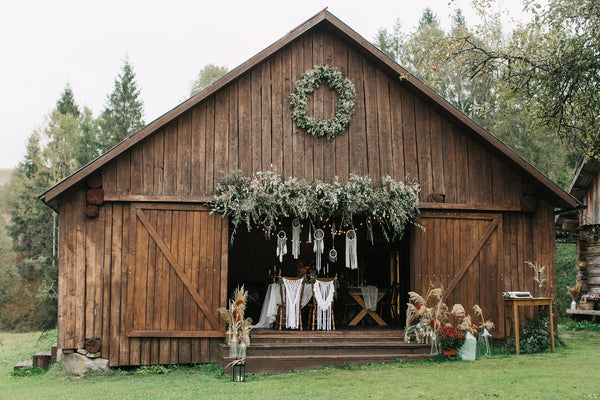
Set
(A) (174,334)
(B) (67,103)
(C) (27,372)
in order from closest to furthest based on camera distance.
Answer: (A) (174,334) → (C) (27,372) → (B) (67,103)

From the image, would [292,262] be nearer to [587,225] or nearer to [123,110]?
[587,225]

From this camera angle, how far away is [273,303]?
12.7m

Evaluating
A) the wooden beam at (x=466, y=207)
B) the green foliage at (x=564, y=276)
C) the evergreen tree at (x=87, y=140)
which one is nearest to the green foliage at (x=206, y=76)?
the evergreen tree at (x=87, y=140)

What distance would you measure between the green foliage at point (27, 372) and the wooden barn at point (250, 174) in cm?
103

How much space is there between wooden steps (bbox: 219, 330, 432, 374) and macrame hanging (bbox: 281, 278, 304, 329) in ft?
2.26

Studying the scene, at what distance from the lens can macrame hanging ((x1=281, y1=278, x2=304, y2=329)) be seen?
1219 cm

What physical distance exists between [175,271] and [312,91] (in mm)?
3934

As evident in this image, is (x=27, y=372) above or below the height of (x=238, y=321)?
below

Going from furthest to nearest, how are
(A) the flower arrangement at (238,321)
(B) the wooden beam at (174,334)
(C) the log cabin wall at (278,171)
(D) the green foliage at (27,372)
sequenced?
(D) the green foliage at (27,372) → (C) the log cabin wall at (278,171) → (B) the wooden beam at (174,334) → (A) the flower arrangement at (238,321)

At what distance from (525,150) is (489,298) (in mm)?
17249

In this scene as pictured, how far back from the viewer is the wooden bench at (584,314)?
17000mm

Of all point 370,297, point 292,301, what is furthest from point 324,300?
point 370,297

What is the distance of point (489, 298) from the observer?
473 inches

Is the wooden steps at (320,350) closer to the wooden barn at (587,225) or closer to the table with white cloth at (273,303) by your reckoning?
the table with white cloth at (273,303)
